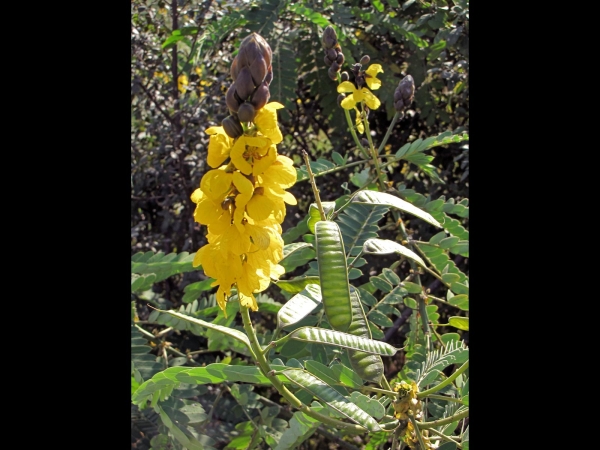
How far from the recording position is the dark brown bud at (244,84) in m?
0.62

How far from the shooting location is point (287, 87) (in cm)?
206

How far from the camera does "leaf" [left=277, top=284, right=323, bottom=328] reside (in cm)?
74

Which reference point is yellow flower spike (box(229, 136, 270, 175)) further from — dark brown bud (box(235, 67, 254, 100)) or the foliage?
the foliage

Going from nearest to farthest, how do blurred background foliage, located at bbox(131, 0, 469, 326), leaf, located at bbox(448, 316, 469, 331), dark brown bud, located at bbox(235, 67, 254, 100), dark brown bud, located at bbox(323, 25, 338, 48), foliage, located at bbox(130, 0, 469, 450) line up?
dark brown bud, located at bbox(235, 67, 254, 100) → foliage, located at bbox(130, 0, 469, 450) → leaf, located at bbox(448, 316, 469, 331) → dark brown bud, located at bbox(323, 25, 338, 48) → blurred background foliage, located at bbox(131, 0, 469, 326)

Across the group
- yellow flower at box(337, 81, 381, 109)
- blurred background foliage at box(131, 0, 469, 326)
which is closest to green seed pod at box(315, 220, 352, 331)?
yellow flower at box(337, 81, 381, 109)

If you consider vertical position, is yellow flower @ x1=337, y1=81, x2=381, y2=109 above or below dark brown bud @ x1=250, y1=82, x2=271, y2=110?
below

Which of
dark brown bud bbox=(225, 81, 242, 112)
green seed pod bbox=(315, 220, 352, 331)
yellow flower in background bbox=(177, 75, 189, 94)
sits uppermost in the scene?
dark brown bud bbox=(225, 81, 242, 112)

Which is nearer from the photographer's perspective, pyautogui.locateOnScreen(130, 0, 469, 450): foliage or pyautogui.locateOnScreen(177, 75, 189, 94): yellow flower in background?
pyautogui.locateOnScreen(130, 0, 469, 450): foliage

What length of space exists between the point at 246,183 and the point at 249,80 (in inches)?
4.5

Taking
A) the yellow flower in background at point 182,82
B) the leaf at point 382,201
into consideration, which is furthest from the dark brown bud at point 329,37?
the yellow flower in background at point 182,82

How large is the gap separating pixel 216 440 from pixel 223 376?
0.54m

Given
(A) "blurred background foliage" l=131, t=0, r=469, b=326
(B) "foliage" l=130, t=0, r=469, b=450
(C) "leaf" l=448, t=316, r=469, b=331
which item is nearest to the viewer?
(B) "foliage" l=130, t=0, r=469, b=450

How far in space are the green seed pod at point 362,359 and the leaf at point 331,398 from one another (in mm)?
53

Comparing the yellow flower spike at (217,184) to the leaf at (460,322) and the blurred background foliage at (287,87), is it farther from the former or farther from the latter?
the blurred background foliage at (287,87)
